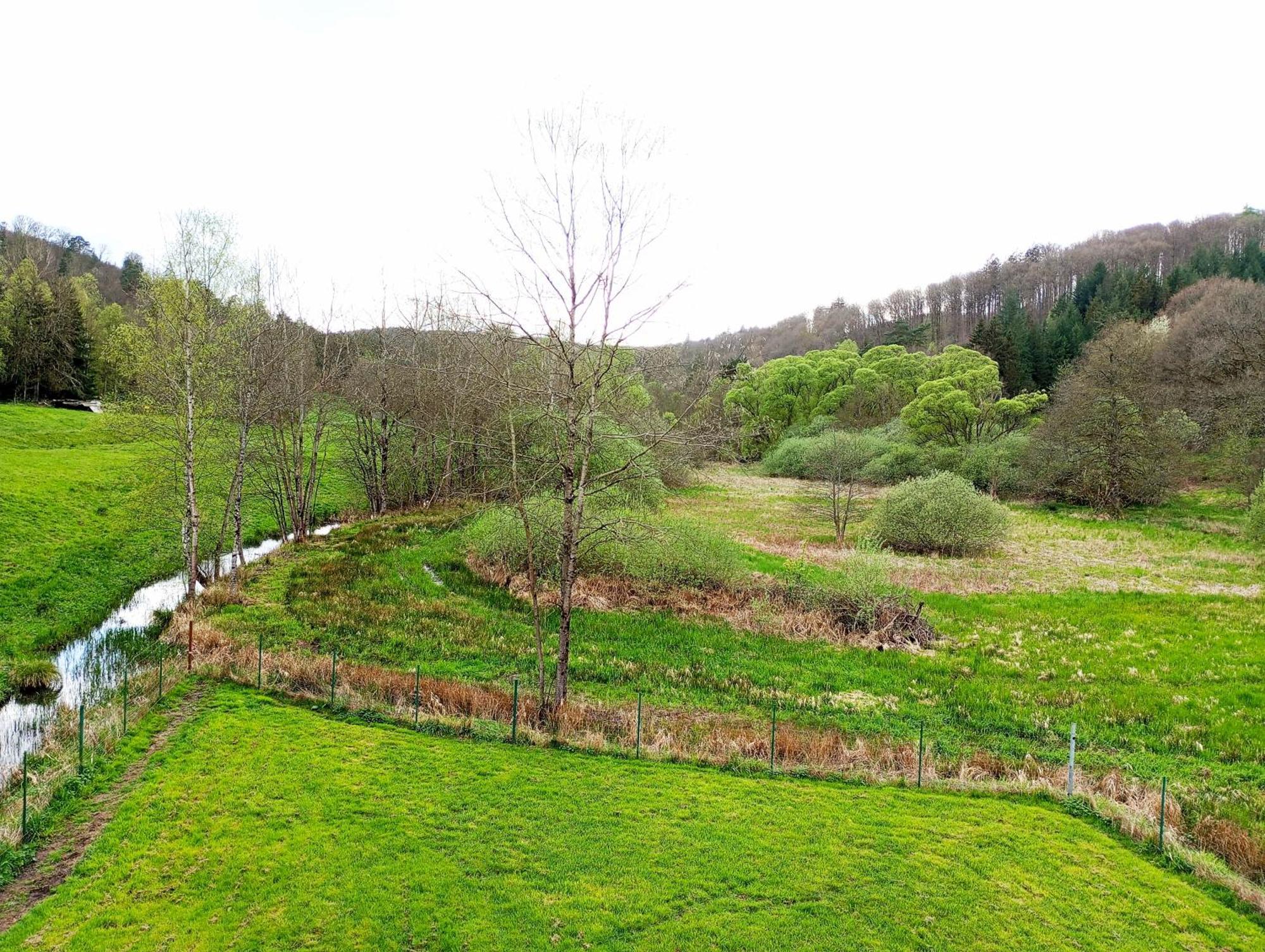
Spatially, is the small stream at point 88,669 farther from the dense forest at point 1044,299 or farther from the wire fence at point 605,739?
the dense forest at point 1044,299

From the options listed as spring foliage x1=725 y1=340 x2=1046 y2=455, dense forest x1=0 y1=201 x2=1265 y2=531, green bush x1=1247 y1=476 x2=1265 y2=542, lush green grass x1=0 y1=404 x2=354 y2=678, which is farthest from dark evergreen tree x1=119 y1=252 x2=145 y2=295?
green bush x1=1247 y1=476 x2=1265 y2=542

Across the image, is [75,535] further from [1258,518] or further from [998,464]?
[998,464]

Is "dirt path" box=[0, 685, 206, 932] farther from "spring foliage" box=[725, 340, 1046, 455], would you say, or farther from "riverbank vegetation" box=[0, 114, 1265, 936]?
"spring foliage" box=[725, 340, 1046, 455]

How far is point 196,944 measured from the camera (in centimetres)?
632

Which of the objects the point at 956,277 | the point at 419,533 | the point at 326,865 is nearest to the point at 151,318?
the point at 419,533

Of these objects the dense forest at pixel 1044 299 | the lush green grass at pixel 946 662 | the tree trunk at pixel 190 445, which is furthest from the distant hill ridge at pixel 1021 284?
the tree trunk at pixel 190 445

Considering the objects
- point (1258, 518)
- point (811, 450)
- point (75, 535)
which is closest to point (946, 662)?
point (1258, 518)

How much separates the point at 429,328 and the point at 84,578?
22101 mm

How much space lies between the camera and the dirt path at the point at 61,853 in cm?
712

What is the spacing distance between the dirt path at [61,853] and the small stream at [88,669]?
7.60 ft

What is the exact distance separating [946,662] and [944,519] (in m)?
15.1

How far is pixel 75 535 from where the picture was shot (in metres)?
24.2

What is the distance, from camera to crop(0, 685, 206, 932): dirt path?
7.12 metres

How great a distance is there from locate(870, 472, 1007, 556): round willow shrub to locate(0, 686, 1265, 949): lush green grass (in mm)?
21599
